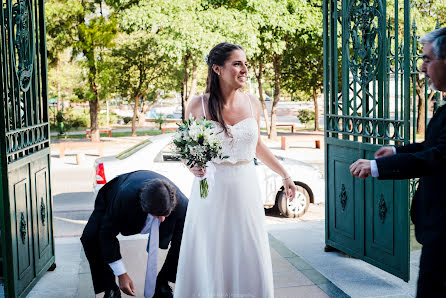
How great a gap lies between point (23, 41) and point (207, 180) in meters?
2.71

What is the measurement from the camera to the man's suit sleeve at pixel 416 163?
2896 mm

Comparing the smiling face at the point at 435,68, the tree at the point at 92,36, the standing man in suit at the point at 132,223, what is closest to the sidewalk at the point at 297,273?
the standing man in suit at the point at 132,223

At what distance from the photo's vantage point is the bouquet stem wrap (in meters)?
4.21

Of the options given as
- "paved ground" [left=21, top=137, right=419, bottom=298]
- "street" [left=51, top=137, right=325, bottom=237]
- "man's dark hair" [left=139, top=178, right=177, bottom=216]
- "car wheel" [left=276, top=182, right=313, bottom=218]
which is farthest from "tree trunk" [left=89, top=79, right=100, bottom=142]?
"man's dark hair" [left=139, top=178, right=177, bottom=216]

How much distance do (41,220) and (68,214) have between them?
13.9ft

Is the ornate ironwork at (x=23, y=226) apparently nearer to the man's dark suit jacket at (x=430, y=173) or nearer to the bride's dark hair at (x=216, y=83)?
the bride's dark hair at (x=216, y=83)

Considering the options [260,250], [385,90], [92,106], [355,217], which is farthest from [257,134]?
[92,106]

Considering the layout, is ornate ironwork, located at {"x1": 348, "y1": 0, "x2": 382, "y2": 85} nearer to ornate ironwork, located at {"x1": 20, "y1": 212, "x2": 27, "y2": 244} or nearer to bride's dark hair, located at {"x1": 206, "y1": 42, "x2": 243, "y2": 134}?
bride's dark hair, located at {"x1": 206, "y1": 42, "x2": 243, "y2": 134}

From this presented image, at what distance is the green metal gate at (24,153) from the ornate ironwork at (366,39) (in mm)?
3537

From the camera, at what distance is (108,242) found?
173 inches

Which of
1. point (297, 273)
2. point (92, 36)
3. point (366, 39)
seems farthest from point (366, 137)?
point (92, 36)

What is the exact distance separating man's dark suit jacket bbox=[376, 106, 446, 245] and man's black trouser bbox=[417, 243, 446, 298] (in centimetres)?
5

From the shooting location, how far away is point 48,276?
6172 millimetres

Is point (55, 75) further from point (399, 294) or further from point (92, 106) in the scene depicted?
point (399, 294)
